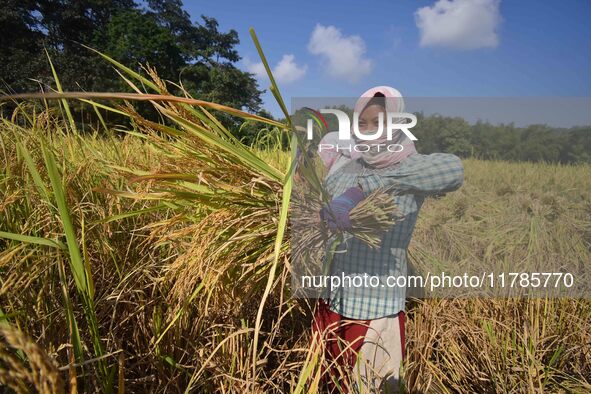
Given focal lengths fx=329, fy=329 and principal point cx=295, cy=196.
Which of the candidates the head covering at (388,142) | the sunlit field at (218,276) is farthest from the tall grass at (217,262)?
the head covering at (388,142)

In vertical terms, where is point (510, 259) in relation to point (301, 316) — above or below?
above

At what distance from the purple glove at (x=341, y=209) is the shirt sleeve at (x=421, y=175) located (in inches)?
0.9

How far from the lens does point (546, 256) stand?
0.78m

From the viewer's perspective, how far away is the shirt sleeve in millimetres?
642

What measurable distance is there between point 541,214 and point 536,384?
19.9 inches

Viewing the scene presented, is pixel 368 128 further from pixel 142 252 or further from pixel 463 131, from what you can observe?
pixel 142 252

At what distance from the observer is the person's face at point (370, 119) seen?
63 centimetres

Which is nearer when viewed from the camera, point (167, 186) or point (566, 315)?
point (167, 186)

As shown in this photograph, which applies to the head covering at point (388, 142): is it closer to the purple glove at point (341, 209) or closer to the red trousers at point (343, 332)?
the purple glove at point (341, 209)

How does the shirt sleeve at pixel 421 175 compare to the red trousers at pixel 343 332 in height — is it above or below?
above

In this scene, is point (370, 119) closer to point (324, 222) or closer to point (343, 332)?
point (324, 222)

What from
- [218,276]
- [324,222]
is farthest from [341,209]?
[218,276]

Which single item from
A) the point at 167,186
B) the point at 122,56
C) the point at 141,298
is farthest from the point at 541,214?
the point at 122,56

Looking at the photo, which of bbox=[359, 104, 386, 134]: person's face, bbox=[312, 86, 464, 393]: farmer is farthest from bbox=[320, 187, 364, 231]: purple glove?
bbox=[359, 104, 386, 134]: person's face
